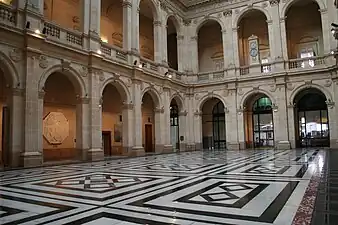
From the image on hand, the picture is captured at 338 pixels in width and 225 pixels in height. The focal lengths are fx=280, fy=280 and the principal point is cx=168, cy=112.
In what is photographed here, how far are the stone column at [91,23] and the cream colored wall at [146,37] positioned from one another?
9218mm

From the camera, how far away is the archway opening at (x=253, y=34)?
23062mm

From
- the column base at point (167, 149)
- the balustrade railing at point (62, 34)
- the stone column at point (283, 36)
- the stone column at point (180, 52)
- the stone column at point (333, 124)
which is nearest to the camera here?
the balustrade railing at point (62, 34)

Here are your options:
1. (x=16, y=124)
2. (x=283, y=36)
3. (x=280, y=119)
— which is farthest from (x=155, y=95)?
(x=283, y=36)

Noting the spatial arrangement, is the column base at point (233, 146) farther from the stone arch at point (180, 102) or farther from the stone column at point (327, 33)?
the stone column at point (327, 33)

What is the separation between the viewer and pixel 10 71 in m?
Answer: 10.4

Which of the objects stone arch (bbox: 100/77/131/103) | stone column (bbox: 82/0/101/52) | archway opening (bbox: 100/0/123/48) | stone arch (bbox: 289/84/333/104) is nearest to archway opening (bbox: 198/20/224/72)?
stone arch (bbox: 289/84/333/104)

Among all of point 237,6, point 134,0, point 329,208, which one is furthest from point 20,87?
point 237,6

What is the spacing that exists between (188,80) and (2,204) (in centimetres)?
1937

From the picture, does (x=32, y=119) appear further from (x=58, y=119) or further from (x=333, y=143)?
(x=333, y=143)

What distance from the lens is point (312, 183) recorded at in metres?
5.54

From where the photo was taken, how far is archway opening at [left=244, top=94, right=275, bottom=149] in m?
22.8

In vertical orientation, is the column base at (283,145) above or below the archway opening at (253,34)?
below

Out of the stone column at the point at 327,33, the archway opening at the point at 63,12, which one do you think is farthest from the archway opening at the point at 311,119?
the archway opening at the point at 63,12

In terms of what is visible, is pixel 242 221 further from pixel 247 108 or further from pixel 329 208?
pixel 247 108
